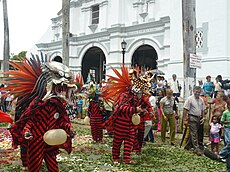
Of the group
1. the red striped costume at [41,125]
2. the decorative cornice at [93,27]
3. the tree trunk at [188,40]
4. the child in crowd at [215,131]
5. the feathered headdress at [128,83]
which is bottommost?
the child in crowd at [215,131]

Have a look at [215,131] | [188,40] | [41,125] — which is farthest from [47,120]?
[188,40]

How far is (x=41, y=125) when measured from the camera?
4566 mm

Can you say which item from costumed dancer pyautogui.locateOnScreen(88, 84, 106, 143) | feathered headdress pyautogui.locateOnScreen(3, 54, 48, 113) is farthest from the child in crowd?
feathered headdress pyautogui.locateOnScreen(3, 54, 48, 113)

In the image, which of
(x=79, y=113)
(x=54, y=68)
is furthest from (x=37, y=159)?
(x=79, y=113)

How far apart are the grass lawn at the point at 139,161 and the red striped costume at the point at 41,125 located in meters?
1.63

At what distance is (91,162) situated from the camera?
6930 millimetres

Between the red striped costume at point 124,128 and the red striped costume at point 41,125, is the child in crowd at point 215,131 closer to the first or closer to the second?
the red striped costume at point 124,128

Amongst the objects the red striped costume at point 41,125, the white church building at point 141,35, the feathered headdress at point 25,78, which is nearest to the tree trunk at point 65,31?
the white church building at point 141,35

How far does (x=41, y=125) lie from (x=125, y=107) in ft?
8.12

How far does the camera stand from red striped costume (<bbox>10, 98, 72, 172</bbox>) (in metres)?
4.54

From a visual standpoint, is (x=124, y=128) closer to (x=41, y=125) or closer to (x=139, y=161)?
(x=139, y=161)

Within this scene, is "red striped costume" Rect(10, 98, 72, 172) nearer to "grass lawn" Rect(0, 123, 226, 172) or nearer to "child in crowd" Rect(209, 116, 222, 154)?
"grass lawn" Rect(0, 123, 226, 172)

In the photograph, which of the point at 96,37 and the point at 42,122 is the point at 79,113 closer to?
the point at 96,37

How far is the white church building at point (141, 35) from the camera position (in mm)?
16172
